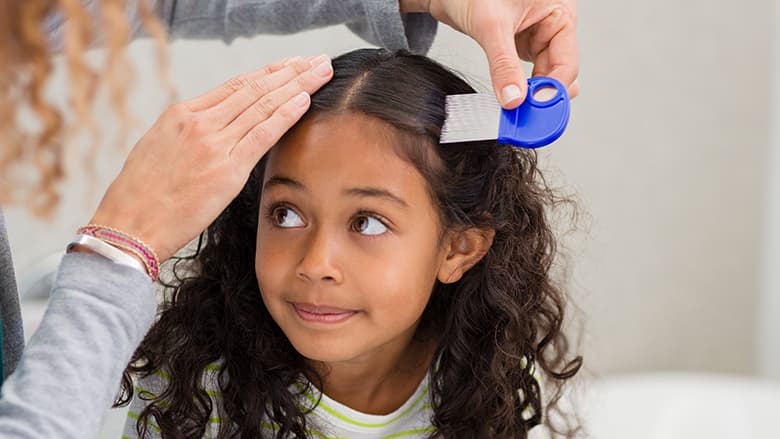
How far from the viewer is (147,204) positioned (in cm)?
70

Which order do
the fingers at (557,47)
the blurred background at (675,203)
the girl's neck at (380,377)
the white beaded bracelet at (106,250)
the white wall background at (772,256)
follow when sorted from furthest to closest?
the white wall background at (772,256) < the blurred background at (675,203) < the girl's neck at (380,377) < the fingers at (557,47) < the white beaded bracelet at (106,250)

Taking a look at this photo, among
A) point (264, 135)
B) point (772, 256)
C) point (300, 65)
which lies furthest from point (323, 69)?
point (772, 256)

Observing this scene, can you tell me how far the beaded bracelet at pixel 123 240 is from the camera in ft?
2.23

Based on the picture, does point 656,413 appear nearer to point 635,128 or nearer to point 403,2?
point 635,128

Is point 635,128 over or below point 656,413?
over

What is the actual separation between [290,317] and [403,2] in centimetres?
35

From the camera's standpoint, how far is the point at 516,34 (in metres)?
0.95

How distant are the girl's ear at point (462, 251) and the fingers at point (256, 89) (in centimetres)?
22

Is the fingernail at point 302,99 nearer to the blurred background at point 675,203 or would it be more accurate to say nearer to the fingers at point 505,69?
the fingers at point 505,69

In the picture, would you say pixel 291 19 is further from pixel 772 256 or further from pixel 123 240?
pixel 772 256

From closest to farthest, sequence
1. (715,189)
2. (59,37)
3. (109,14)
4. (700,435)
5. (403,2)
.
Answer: (109,14)
(59,37)
(403,2)
(700,435)
(715,189)

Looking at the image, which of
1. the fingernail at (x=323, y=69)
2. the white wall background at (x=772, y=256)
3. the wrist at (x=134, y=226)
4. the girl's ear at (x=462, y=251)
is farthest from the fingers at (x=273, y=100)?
the white wall background at (x=772, y=256)

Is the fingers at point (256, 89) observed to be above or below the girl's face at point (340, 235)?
above

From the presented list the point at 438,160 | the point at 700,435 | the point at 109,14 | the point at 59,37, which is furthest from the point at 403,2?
the point at 700,435
